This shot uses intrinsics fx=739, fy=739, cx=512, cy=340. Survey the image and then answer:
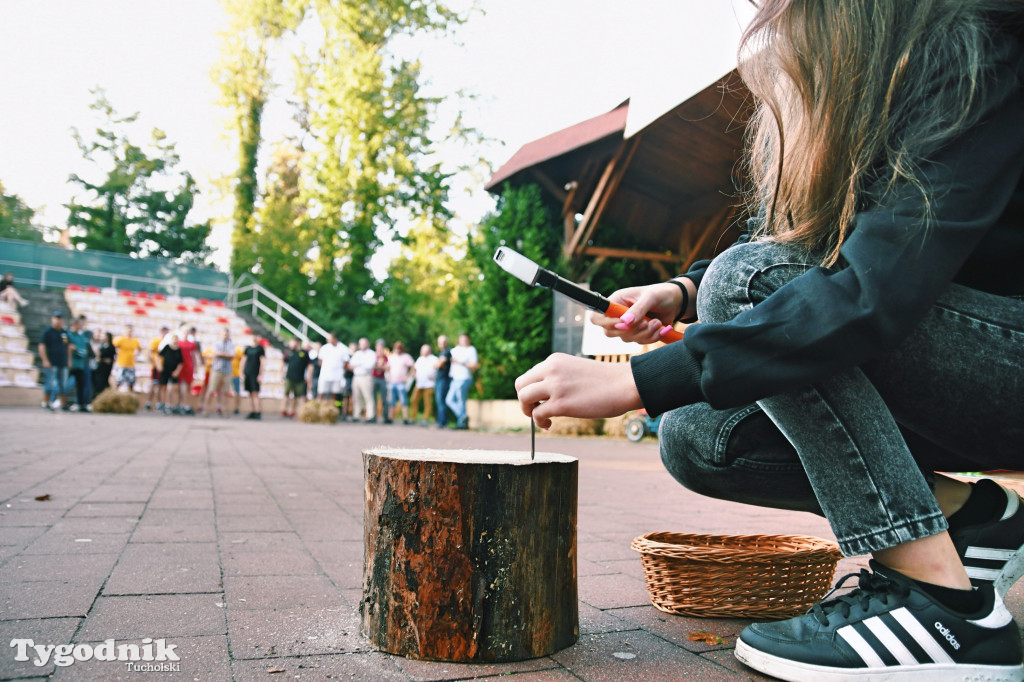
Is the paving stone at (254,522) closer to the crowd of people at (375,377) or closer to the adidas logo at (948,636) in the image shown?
the adidas logo at (948,636)

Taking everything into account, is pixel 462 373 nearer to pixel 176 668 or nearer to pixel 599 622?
pixel 599 622

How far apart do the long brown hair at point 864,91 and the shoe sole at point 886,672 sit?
30.0 inches

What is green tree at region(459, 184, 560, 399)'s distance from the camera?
11.5m

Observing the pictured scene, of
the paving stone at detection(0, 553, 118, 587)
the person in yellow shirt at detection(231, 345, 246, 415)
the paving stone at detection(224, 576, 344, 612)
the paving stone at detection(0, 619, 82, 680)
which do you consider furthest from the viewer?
the person in yellow shirt at detection(231, 345, 246, 415)

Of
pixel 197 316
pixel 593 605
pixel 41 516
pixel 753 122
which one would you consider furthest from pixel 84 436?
pixel 197 316

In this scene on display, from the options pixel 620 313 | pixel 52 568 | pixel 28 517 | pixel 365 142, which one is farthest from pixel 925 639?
pixel 365 142

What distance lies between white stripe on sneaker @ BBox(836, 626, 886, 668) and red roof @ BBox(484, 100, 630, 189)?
299 inches

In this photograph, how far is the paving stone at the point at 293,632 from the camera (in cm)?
161

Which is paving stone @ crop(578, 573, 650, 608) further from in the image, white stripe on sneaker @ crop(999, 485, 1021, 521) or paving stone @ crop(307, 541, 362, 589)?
white stripe on sneaker @ crop(999, 485, 1021, 521)

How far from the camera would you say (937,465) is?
1583mm

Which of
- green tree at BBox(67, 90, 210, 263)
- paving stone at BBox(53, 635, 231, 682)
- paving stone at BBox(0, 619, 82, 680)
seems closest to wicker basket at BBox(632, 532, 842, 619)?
paving stone at BBox(53, 635, 231, 682)

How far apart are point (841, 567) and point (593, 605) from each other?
3.61 feet

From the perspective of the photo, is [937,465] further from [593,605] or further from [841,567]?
[841,567]

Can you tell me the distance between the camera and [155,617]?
Result: 5.88 feet
